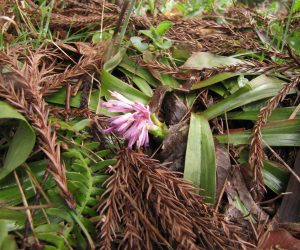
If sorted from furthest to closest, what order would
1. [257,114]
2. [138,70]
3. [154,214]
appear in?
[138,70]
[257,114]
[154,214]

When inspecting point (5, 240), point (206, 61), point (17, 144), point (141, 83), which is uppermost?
point (206, 61)

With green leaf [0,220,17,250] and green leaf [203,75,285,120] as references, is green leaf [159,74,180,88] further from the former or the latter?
green leaf [0,220,17,250]

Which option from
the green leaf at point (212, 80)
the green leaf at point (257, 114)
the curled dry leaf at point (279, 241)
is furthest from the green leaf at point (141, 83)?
the curled dry leaf at point (279, 241)

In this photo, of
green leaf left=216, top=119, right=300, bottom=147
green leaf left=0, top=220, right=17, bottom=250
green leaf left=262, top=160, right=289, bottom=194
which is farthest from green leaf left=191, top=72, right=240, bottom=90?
green leaf left=0, top=220, right=17, bottom=250

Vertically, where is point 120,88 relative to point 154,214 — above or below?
above

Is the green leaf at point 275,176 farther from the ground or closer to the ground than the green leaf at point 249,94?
closer to the ground

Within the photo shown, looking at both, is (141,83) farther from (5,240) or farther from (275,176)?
(5,240)

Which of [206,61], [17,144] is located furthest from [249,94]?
[17,144]

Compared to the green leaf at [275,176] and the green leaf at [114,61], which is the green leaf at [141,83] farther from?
the green leaf at [275,176]
